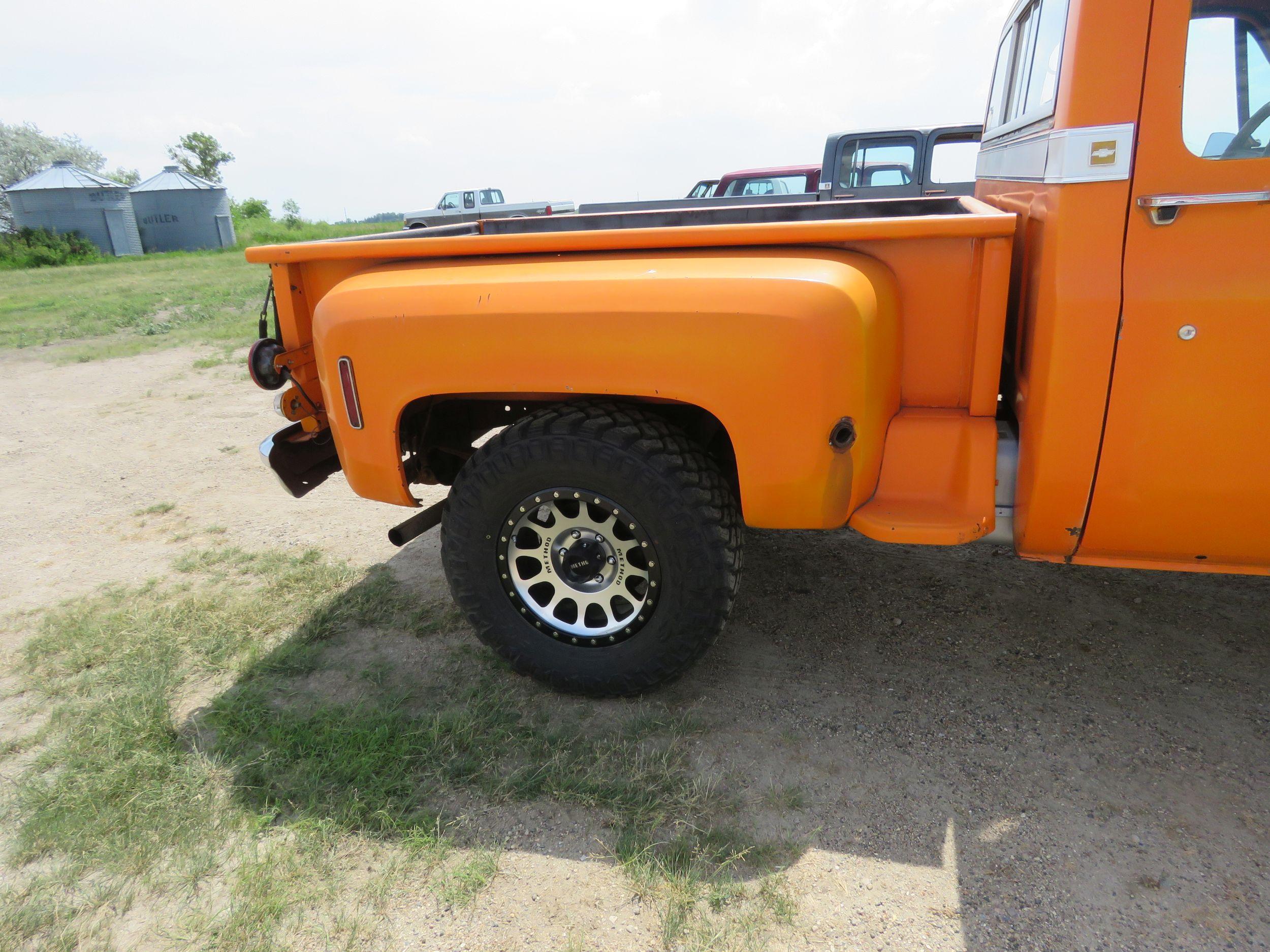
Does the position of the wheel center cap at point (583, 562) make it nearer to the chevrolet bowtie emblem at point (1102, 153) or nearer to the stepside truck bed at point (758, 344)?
the stepside truck bed at point (758, 344)

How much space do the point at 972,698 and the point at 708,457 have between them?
3.95 ft

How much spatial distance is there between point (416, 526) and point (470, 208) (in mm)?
22900

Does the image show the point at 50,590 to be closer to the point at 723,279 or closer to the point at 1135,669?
the point at 723,279

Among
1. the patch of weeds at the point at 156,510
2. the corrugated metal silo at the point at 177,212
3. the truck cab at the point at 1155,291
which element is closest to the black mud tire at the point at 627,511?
the truck cab at the point at 1155,291

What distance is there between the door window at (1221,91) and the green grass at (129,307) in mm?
9230

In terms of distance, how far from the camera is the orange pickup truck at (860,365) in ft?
6.35

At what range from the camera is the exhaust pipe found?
2.92 meters

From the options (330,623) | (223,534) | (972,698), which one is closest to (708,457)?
(972,698)

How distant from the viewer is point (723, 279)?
2172 millimetres

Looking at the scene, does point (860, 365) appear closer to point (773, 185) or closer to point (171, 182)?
point (773, 185)

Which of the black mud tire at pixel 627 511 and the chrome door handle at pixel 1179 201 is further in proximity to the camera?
the black mud tire at pixel 627 511

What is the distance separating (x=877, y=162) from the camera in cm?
881

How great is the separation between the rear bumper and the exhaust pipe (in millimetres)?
396

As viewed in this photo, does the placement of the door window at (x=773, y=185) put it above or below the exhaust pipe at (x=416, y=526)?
above
